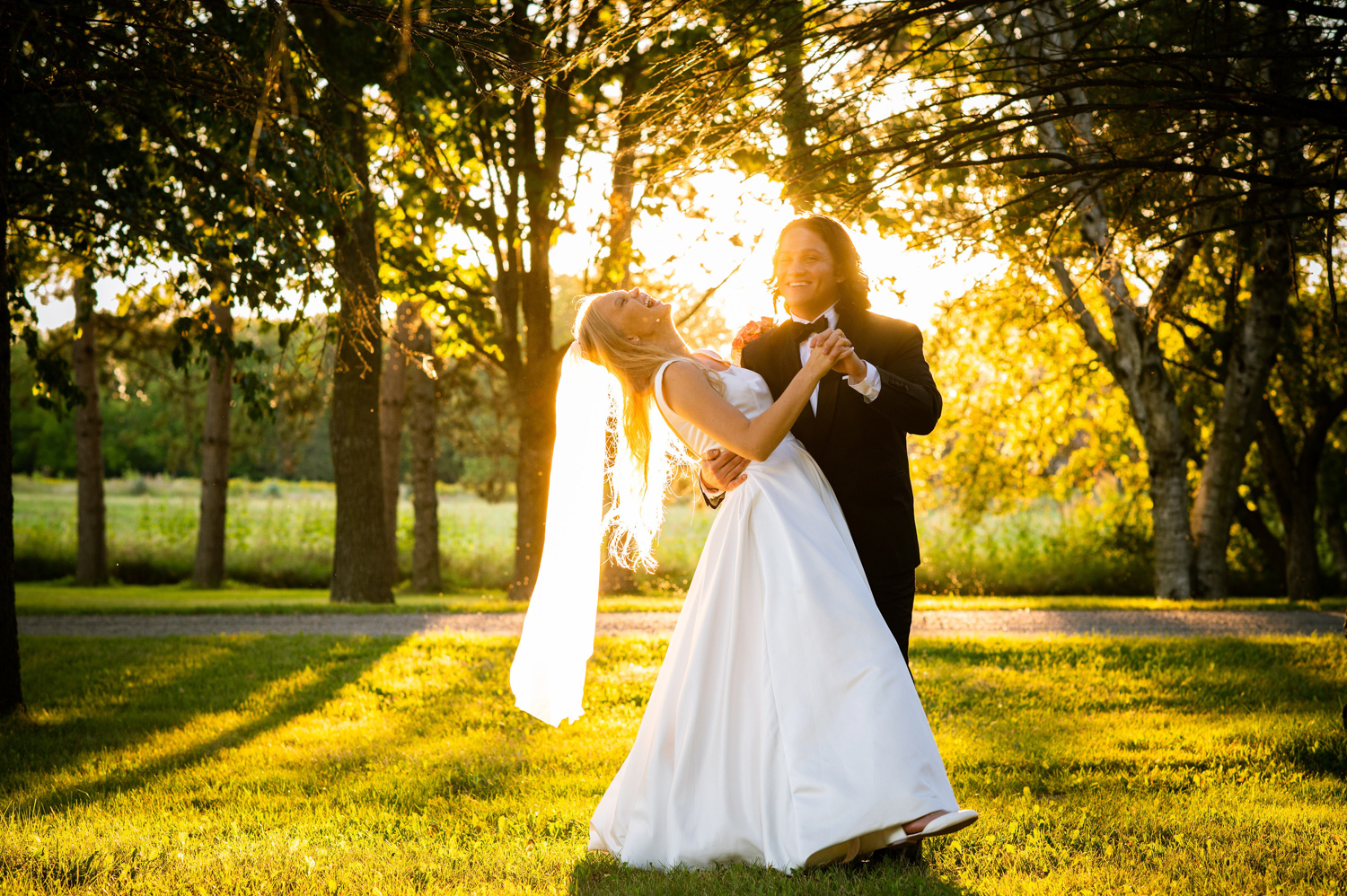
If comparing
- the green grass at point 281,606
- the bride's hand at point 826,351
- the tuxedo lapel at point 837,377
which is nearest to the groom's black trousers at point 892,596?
the tuxedo lapel at point 837,377

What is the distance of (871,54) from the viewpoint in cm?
380

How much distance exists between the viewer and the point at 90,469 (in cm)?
1655

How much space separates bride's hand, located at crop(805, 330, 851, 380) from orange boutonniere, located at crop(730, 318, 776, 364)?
0.73 meters

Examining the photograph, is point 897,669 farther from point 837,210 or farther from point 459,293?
point 459,293

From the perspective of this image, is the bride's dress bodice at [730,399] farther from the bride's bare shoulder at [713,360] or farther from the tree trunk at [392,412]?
the tree trunk at [392,412]

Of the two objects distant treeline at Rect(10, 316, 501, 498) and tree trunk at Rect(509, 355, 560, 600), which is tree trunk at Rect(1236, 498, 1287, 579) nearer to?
tree trunk at Rect(509, 355, 560, 600)

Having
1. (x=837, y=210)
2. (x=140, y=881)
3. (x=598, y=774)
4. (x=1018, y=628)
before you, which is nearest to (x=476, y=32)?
(x=837, y=210)

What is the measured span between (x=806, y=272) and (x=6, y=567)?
17.5 feet

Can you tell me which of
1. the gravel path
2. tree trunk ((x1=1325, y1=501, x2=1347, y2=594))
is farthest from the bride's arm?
tree trunk ((x1=1325, y1=501, x2=1347, y2=594))

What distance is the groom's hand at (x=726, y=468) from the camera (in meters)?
3.48

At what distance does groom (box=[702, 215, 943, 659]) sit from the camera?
11.2 ft

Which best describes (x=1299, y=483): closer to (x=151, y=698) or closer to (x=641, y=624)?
(x=641, y=624)

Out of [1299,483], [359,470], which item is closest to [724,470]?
[359,470]

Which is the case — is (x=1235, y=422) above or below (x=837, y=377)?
above
